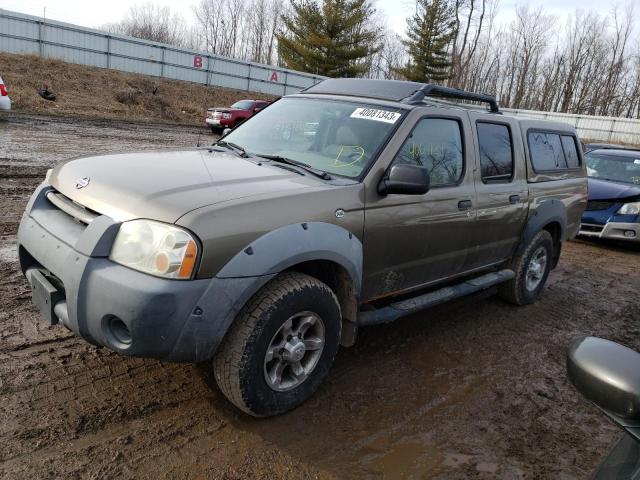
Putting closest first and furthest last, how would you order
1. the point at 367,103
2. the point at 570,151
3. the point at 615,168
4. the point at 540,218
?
the point at 367,103 < the point at 540,218 < the point at 570,151 < the point at 615,168

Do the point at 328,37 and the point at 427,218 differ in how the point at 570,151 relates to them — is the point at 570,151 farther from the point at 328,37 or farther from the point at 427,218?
the point at 328,37

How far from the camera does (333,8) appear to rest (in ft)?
131

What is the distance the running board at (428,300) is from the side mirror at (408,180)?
0.86 m

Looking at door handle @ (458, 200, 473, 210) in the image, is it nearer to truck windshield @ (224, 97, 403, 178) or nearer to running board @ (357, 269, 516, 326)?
running board @ (357, 269, 516, 326)

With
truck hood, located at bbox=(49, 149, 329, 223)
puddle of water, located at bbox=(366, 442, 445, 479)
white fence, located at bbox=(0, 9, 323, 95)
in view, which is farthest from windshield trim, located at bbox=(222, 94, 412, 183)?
white fence, located at bbox=(0, 9, 323, 95)

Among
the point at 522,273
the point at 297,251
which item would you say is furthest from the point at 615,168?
the point at 297,251

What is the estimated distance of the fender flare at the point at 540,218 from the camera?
5.09 m

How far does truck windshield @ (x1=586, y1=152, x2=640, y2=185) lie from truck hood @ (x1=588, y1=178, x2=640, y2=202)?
53 cm

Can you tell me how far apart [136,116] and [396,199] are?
23.1 meters

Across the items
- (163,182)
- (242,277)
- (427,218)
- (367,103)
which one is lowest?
(242,277)

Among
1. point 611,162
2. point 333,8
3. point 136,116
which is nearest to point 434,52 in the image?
point 333,8

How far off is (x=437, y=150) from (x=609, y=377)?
2.79 m

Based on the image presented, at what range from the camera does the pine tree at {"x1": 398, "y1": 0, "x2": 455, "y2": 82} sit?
152ft

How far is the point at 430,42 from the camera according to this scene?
152 feet
